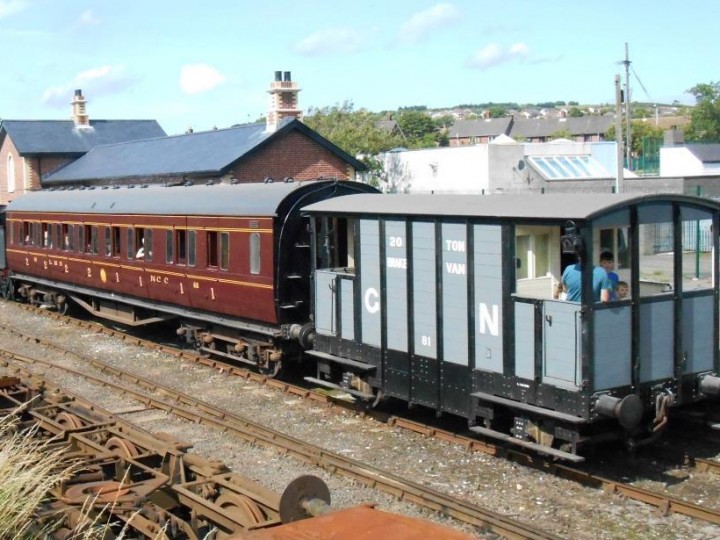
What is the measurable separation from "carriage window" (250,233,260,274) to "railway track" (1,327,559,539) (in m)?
2.39

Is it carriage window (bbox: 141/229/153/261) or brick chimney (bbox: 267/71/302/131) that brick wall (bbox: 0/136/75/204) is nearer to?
brick chimney (bbox: 267/71/302/131)

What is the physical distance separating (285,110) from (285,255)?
1771cm

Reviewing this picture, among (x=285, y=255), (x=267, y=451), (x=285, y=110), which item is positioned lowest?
(x=267, y=451)

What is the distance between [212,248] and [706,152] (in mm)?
49736

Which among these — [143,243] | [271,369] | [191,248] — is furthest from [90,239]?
[271,369]

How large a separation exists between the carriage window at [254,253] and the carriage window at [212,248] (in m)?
1.45

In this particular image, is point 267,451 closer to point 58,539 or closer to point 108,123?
point 58,539

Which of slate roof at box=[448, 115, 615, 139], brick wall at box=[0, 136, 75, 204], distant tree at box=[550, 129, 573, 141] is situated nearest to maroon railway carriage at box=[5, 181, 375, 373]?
brick wall at box=[0, 136, 75, 204]

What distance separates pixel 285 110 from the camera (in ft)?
103

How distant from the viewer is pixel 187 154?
31.9 metres

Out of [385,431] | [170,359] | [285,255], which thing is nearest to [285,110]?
[170,359]

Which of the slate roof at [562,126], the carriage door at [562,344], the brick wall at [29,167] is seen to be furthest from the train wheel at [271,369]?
the slate roof at [562,126]

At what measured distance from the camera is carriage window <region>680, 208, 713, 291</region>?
412 inches

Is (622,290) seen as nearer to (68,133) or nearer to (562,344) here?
(562,344)
